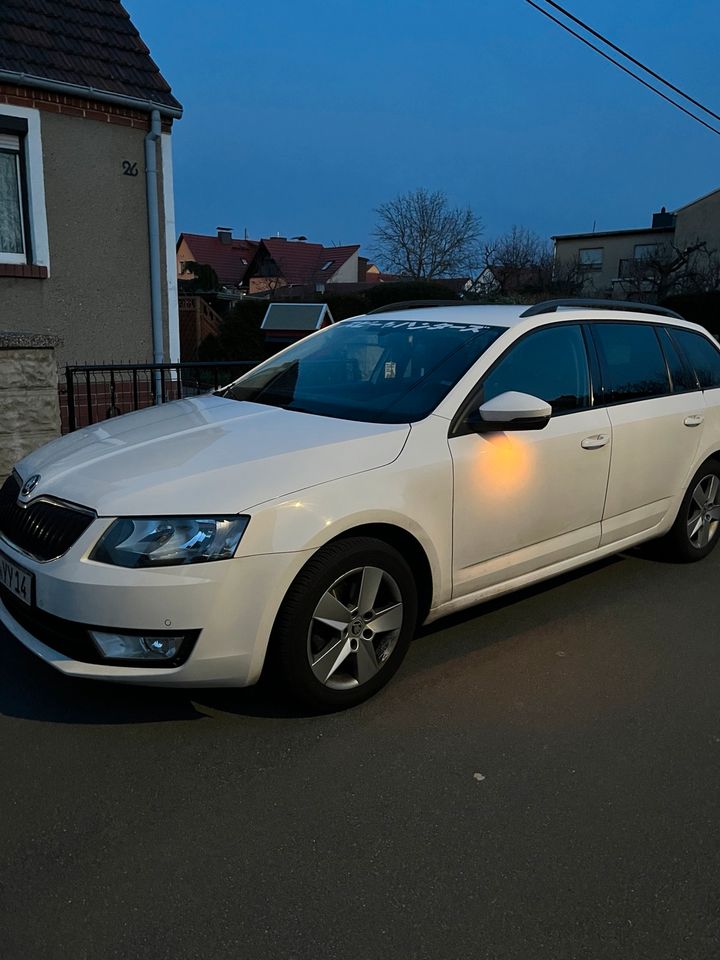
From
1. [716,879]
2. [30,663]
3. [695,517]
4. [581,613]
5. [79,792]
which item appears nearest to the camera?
[716,879]

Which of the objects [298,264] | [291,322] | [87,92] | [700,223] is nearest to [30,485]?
[87,92]

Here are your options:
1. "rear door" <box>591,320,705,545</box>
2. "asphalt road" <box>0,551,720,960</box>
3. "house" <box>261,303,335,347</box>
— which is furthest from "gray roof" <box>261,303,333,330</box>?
"asphalt road" <box>0,551,720,960</box>

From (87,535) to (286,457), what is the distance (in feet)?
2.60

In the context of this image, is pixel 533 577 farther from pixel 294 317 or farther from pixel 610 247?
pixel 610 247

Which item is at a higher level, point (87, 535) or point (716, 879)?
point (87, 535)

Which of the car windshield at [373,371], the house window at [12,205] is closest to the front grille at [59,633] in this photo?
the car windshield at [373,371]

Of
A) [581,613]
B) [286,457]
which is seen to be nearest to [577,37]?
[581,613]

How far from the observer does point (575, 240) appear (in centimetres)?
5094

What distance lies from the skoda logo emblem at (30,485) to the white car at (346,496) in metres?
0.02

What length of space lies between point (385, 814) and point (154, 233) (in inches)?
332

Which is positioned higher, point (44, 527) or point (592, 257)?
point (592, 257)

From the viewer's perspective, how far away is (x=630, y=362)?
182 inches

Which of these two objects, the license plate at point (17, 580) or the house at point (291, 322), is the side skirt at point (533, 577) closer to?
the license plate at point (17, 580)

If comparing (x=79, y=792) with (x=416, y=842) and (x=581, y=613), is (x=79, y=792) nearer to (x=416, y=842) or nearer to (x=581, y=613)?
(x=416, y=842)
